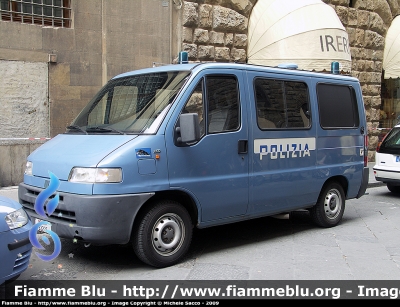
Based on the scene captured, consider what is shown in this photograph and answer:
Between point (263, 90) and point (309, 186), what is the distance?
1.59 meters

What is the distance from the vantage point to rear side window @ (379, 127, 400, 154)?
1096 centimetres

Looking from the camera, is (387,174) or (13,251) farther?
(387,174)

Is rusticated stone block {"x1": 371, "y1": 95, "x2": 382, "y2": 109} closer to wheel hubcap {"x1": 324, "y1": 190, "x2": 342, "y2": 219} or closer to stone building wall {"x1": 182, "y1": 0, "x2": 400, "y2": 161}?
stone building wall {"x1": 182, "y1": 0, "x2": 400, "y2": 161}

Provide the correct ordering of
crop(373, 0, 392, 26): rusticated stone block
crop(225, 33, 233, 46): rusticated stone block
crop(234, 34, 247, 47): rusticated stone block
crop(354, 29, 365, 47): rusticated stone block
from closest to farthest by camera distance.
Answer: crop(225, 33, 233, 46): rusticated stone block
crop(234, 34, 247, 47): rusticated stone block
crop(354, 29, 365, 47): rusticated stone block
crop(373, 0, 392, 26): rusticated stone block

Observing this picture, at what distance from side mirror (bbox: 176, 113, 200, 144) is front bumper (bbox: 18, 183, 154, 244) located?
0.73m

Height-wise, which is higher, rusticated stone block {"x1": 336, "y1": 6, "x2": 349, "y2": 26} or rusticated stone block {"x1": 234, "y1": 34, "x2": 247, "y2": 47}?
rusticated stone block {"x1": 336, "y1": 6, "x2": 349, "y2": 26}

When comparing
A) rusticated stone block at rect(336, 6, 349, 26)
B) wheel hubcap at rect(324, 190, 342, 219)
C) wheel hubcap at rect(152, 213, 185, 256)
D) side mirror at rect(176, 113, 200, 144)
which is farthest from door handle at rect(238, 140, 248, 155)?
rusticated stone block at rect(336, 6, 349, 26)

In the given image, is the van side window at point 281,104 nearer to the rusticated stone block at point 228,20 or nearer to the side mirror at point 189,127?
the side mirror at point 189,127

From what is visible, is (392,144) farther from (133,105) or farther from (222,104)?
(133,105)

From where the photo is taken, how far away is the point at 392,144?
11109 mm

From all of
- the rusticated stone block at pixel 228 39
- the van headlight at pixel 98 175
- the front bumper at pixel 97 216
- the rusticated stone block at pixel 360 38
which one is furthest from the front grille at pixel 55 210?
the rusticated stone block at pixel 360 38

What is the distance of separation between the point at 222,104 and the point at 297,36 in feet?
25.2

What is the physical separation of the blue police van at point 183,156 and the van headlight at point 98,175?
0.4 inches

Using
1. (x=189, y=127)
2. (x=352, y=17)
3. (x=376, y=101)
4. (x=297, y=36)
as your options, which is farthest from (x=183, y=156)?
(x=376, y=101)
